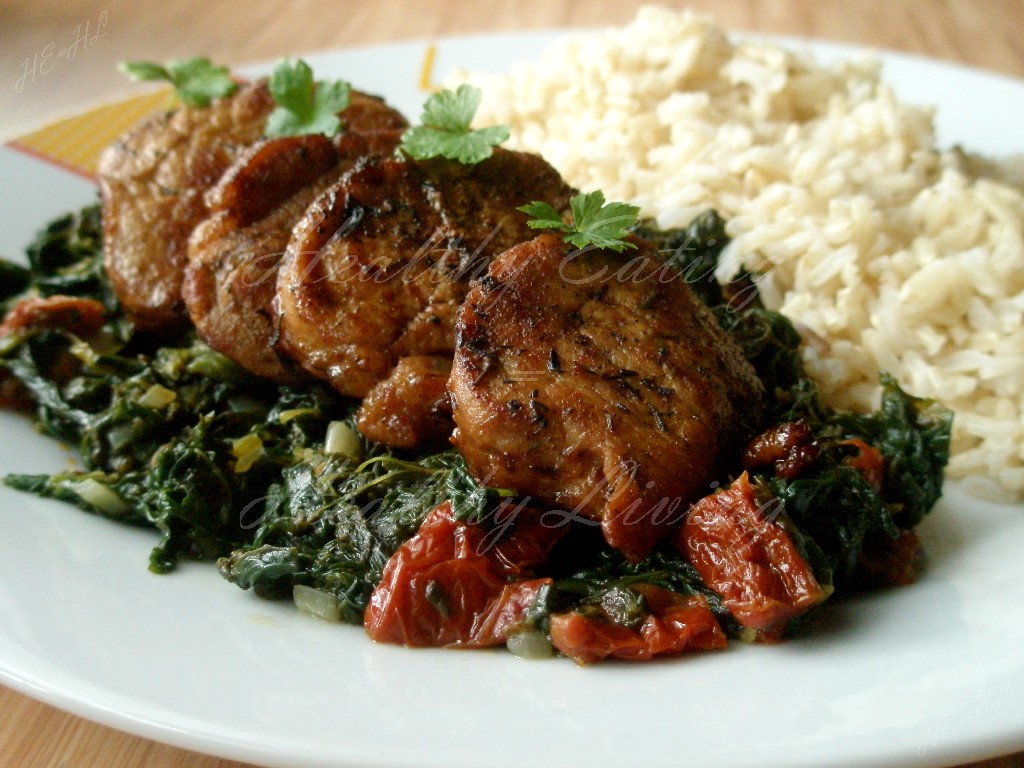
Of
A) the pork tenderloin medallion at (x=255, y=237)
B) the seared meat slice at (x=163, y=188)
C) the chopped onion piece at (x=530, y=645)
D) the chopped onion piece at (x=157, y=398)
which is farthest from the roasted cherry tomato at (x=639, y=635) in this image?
the seared meat slice at (x=163, y=188)

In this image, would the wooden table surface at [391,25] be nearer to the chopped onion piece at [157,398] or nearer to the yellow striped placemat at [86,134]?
the yellow striped placemat at [86,134]

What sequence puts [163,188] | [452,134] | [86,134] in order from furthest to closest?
[86,134]
[163,188]
[452,134]

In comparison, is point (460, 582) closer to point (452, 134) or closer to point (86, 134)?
point (452, 134)

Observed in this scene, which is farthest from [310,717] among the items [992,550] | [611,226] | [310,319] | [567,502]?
[992,550]

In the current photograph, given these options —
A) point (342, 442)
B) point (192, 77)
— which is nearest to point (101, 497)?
point (342, 442)

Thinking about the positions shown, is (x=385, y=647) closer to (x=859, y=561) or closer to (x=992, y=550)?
(x=859, y=561)

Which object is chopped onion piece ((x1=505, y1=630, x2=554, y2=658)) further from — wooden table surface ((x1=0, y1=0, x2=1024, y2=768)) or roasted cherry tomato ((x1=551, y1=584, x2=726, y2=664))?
wooden table surface ((x1=0, y1=0, x2=1024, y2=768))

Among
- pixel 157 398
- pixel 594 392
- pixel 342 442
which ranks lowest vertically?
pixel 157 398
